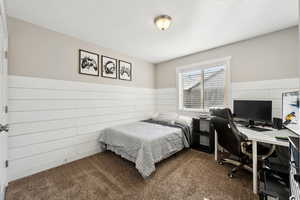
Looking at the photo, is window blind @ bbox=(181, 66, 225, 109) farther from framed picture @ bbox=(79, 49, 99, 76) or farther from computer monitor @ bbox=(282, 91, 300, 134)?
framed picture @ bbox=(79, 49, 99, 76)

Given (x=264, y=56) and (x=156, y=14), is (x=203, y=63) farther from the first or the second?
(x=156, y=14)

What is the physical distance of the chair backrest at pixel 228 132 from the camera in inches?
70.0

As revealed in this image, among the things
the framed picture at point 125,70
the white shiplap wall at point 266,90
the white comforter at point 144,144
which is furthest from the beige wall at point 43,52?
the white shiplap wall at point 266,90

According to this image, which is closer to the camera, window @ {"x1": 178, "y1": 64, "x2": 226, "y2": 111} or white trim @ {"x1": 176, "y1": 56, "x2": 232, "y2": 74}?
white trim @ {"x1": 176, "y1": 56, "x2": 232, "y2": 74}

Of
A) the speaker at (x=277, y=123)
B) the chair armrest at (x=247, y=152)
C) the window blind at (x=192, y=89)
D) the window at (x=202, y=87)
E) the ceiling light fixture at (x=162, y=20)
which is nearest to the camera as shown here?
the chair armrest at (x=247, y=152)

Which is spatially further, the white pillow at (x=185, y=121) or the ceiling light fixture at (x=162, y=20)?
the white pillow at (x=185, y=121)

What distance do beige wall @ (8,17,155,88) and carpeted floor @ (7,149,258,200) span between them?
171 cm

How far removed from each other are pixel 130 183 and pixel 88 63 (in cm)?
252

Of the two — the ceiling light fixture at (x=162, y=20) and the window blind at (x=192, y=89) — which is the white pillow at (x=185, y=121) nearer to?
the window blind at (x=192, y=89)

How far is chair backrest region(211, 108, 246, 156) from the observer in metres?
1.78

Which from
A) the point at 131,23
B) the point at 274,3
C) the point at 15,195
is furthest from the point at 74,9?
the point at 274,3

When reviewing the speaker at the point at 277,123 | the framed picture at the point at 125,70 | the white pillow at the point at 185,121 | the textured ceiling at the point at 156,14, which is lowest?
the white pillow at the point at 185,121

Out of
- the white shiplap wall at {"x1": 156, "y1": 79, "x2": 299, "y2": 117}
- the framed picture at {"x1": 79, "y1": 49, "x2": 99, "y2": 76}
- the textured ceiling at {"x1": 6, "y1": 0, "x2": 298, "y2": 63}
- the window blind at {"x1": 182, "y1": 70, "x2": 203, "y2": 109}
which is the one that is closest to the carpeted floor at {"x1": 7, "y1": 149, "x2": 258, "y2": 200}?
the white shiplap wall at {"x1": 156, "y1": 79, "x2": 299, "y2": 117}

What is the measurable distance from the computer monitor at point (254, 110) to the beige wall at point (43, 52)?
311 cm
